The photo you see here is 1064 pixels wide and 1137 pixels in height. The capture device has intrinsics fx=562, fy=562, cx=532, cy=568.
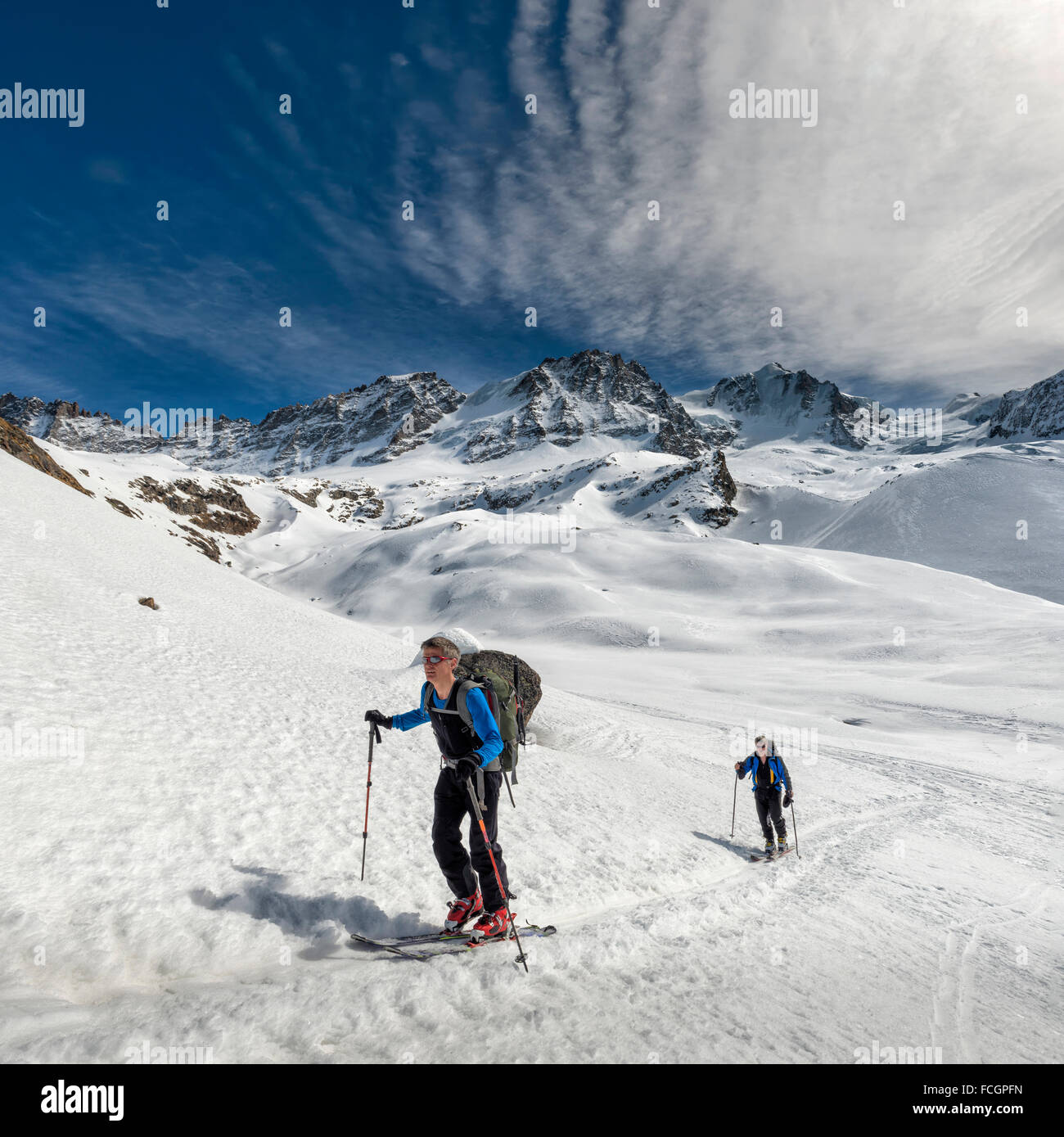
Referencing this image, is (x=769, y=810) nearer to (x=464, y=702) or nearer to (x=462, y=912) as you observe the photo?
(x=462, y=912)

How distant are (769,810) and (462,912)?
21.5 ft

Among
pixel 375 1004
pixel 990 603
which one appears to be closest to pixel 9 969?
pixel 375 1004

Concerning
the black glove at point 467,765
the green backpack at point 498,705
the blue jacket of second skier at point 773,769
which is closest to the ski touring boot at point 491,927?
the green backpack at point 498,705

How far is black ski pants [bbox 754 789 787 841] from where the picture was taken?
32.4 feet

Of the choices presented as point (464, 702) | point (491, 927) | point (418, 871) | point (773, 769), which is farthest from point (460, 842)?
point (773, 769)

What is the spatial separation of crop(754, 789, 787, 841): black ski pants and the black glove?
6727mm

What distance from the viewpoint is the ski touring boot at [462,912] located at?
223 inches

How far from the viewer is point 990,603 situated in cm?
4966

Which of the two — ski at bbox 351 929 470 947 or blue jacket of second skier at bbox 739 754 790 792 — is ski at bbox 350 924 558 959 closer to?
ski at bbox 351 929 470 947

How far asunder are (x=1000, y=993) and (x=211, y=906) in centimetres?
780

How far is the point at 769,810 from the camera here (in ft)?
32.7

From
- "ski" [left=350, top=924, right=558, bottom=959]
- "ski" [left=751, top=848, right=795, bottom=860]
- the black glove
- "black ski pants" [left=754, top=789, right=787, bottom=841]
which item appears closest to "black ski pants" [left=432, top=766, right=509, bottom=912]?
the black glove

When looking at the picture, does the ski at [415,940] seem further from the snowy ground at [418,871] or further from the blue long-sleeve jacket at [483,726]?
the blue long-sleeve jacket at [483,726]

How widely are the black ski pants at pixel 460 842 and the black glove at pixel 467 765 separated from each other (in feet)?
0.44
